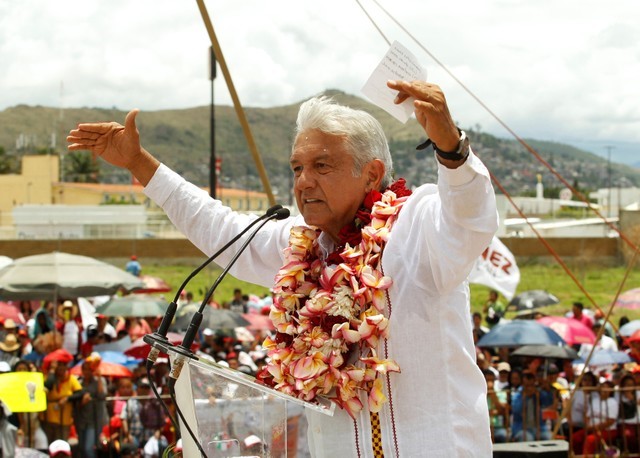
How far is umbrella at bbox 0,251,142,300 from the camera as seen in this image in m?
Result: 15.1

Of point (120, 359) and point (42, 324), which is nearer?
point (120, 359)

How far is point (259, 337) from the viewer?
16.3 metres

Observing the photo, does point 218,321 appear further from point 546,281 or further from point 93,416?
point 546,281

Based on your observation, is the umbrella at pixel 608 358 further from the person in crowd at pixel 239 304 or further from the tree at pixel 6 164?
the tree at pixel 6 164

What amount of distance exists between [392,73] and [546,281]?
43595mm

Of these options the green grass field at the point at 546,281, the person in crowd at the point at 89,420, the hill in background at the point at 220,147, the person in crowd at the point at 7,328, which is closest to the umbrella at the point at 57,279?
the person in crowd at the point at 7,328

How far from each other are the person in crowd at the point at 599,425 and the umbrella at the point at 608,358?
2.01 meters

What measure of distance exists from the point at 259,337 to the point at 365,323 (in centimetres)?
1320

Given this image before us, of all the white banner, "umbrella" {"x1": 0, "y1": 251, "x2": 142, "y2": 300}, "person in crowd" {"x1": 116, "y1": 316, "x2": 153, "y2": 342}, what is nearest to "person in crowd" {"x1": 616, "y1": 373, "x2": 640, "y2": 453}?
the white banner

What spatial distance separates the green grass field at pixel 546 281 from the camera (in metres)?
40.0

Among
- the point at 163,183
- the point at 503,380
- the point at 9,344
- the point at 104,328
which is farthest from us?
the point at 104,328

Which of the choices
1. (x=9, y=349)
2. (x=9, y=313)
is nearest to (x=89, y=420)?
(x=9, y=349)

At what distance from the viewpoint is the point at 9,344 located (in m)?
12.2

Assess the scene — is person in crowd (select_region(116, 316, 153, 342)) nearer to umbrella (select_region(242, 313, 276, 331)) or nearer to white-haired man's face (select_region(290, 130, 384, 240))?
umbrella (select_region(242, 313, 276, 331))
